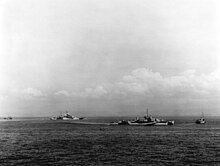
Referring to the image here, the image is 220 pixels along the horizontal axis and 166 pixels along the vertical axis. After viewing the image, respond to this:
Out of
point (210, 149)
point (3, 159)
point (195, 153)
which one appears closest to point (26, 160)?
point (3, 159)

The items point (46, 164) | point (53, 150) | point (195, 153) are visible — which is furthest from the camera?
point (53, 150)

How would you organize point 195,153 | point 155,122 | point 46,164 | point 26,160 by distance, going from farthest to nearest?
point 155,122, point 195,153, point 26,160, point 46,164

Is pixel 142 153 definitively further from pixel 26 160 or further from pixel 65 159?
pixel 26 160

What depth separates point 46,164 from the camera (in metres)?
55.4

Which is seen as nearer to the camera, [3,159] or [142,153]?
[3,159]

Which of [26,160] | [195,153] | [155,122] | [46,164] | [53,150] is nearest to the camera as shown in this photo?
[46,164]

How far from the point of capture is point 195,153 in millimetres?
67875

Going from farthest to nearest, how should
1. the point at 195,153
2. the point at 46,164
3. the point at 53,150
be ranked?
the point at 53,150, the point at 195,153, the point at 46,164

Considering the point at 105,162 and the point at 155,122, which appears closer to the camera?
the point at 105,162

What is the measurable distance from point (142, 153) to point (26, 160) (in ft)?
78.5

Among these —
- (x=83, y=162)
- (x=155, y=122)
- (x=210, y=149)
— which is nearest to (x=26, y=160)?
(x=83, y=162)

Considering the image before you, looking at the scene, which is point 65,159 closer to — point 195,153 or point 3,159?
point 3,159

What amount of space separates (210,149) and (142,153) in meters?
17.6

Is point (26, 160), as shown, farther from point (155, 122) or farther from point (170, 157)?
point (155, 122)
